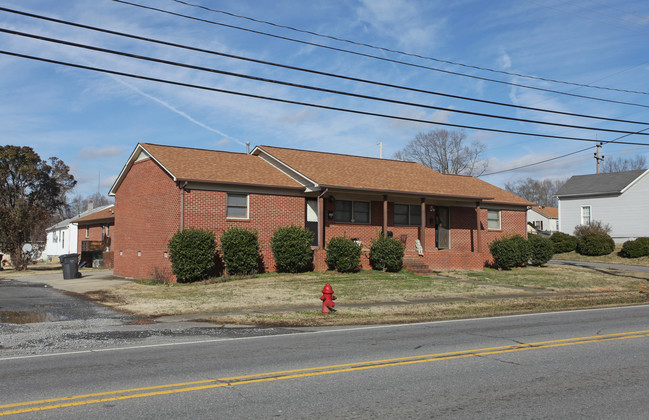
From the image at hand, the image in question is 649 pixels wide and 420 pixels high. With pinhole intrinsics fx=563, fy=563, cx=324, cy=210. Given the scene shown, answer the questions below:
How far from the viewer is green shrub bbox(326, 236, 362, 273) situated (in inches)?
920

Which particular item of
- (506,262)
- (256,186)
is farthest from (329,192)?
(506,262)

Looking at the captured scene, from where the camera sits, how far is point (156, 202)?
24.4 m

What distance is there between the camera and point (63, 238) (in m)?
56.2

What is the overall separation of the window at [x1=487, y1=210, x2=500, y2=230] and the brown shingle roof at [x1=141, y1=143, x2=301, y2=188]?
40.7 ft

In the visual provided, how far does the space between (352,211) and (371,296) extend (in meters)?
9.25

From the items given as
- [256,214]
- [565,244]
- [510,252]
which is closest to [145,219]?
[256,214]

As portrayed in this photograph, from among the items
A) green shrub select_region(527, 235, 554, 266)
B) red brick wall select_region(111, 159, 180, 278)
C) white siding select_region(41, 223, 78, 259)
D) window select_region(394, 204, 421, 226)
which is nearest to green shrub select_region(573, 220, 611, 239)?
green shrub select_region(527, 235, 554, 266)

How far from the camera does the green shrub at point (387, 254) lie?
24438mm

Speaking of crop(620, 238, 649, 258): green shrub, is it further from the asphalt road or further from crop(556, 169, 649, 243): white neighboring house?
the asphalt road

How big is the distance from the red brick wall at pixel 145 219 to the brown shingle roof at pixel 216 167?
0.62 meters

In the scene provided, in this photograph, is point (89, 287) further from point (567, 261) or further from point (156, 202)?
point (567, 261)

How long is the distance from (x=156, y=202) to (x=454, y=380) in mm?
19610

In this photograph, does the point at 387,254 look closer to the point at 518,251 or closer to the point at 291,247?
the point at 291,247

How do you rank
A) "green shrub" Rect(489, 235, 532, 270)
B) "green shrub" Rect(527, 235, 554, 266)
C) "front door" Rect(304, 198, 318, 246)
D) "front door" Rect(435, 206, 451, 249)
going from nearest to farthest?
"front door" Rect(304, 198, 318, 246) → "green shrub" Rect(489, 235, 532, 270) → "green shrub" Rect(527, 235, 554, 266) → "front door" Rect(435, 206, 451, 249)
